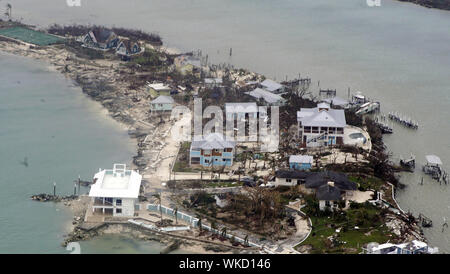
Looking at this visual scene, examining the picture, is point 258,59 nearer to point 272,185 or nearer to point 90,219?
point 272,185

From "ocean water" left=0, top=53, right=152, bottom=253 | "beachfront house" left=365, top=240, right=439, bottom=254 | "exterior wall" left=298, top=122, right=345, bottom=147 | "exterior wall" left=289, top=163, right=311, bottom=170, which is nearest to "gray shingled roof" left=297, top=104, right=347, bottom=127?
"exterior wall" left=298, top=122, right=345, bottom=147

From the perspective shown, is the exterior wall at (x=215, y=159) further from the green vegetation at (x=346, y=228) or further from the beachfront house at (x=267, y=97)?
the beachfront house at (x=267, y=97)

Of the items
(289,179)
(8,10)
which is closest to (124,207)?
(289,179)

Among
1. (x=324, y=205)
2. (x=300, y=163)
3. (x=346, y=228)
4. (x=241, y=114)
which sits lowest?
(x=346, y=228)

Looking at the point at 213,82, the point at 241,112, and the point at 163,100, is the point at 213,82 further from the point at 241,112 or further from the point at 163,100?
the point at 241,112

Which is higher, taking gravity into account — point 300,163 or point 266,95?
point 266,95
